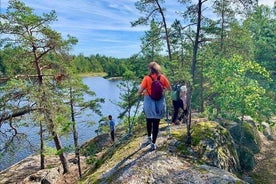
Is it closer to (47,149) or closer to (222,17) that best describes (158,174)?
(47,149)

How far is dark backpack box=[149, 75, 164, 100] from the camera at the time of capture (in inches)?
251

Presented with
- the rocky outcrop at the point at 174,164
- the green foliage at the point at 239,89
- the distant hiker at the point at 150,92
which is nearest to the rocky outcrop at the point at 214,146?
the rocky outcrop at the point at 174,164

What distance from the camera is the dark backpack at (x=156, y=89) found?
20.9ft

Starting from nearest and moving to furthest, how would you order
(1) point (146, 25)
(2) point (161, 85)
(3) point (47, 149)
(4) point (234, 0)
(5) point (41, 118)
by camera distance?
1. (2) point (161, 85)
2. (4) point (234, 0)
3. (5) point (41, 118)
4. (3) point (47, 149)
5. (1) point (146, 25)

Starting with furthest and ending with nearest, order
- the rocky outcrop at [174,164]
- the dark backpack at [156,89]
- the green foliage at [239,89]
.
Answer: the green foliage at [239,89] < the dark backpack at [156,89] < the rocky outcrop at [174,164]

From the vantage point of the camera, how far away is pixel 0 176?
1972cm

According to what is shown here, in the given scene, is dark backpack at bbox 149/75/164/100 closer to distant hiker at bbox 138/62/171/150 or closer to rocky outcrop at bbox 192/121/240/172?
distant hiker at bbox 138/62/171/150

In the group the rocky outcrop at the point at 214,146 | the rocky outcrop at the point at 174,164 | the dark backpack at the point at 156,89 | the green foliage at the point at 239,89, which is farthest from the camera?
the green foliage at the point at 239,89

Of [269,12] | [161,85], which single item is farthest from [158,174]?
[269,12]

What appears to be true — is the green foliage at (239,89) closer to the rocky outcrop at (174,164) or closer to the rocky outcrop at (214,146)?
the rocky outcrop at (214,146)

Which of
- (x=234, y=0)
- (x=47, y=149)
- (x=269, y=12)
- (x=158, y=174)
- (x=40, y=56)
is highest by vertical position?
(x=269, y=12)

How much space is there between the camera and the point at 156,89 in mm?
6395

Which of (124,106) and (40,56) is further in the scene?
(124,106)

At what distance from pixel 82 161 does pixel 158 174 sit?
51.7 ft
